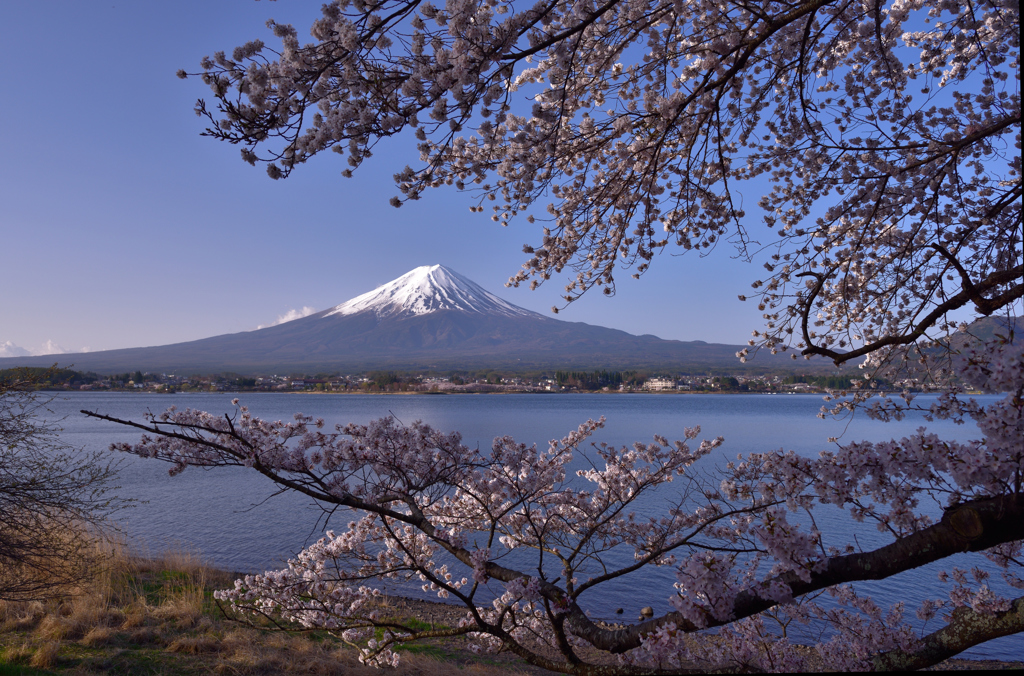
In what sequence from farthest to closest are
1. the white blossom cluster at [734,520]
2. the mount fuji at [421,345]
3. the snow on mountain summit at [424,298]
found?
the snow on mountain summit at [424,298] < the mount fuji at [421,345] < the white blossom cluster at [734,520]

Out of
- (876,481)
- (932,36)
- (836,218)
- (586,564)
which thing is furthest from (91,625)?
(932,36)

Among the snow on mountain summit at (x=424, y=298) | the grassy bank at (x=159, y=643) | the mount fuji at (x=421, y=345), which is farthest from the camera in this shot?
the snow on mountain summit at (x=424, y=298)

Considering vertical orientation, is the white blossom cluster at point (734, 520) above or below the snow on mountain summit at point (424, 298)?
below

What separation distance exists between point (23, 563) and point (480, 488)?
17.7 ft

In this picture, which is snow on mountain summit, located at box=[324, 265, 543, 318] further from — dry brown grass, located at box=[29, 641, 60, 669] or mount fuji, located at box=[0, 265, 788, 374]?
dry brown grass, located at box=[29, 641, 60, 669]

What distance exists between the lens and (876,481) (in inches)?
67.0

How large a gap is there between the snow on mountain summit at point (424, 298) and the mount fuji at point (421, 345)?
23cm

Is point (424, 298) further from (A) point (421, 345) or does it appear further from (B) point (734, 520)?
(B) point (734, 520)

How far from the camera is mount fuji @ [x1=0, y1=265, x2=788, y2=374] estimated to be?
84750mm

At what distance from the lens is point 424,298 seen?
122 meters

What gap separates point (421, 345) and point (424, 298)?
17.2 m

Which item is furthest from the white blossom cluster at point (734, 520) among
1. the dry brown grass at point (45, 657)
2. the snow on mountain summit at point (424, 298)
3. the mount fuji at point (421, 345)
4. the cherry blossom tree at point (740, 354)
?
the snow on mountain summit at point (424, 298)

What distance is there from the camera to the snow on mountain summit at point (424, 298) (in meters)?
115

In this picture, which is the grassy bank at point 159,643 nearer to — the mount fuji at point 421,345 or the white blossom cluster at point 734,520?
the white blossom cluster at point 734,520
